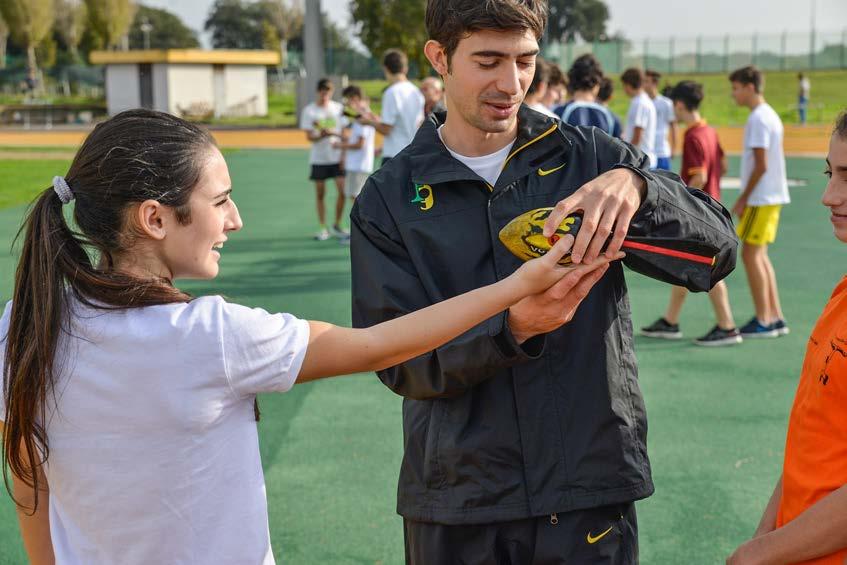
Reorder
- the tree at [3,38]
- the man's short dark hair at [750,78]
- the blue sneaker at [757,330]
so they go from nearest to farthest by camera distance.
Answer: the blue sneaker at [757,330], the man's short dark hair at [750,78], the tree at [3,38]

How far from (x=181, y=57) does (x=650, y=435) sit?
49554 mm

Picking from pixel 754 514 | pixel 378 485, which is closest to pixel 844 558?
pixel 754 514

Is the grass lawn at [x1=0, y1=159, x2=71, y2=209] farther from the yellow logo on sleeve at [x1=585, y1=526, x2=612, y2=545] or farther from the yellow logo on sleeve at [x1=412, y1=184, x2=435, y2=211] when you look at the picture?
the yellow logo on sleeve at [x1=585, y1=526, x2=612, y2=545]

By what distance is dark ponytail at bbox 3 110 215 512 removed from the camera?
1918 mm

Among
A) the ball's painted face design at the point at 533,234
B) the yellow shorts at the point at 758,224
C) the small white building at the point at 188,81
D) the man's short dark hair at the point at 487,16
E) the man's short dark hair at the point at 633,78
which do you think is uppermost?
the small white building at the point at 188,81

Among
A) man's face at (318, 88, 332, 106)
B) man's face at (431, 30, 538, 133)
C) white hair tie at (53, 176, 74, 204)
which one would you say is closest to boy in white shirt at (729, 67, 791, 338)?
man's face at (431, 30, 538, 133)

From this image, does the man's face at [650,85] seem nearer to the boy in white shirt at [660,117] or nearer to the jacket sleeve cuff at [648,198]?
the boy in white shirt at [660,117]

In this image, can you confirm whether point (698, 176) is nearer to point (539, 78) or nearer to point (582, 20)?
point (539, 78)

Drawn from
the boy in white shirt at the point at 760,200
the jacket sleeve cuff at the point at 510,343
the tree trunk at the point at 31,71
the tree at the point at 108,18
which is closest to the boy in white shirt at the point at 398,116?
the boy in white shirt at the point at 760,200

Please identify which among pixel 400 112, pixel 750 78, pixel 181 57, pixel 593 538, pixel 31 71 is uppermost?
pixel 31 71

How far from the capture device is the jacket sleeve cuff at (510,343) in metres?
2.19

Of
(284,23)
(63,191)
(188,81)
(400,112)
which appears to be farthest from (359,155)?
(284,23)

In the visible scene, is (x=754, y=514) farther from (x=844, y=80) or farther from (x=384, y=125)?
(x=844, y=80)

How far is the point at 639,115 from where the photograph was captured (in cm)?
1088
